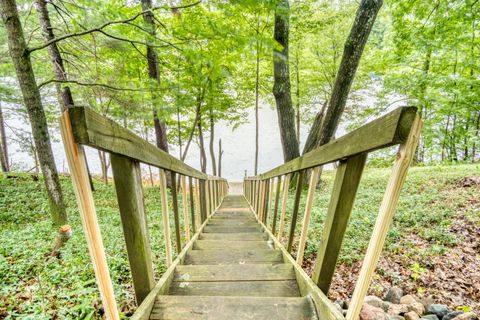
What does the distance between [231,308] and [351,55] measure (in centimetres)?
502

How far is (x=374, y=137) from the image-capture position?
87cm

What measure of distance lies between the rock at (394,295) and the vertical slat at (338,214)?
4.97ft

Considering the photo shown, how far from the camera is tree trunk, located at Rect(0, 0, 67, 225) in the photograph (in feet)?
11.2

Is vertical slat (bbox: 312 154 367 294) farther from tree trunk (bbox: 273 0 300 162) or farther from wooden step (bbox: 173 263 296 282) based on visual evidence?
tree trunk (bbox: 273 0 300 162)

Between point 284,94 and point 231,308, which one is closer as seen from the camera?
point 231,308

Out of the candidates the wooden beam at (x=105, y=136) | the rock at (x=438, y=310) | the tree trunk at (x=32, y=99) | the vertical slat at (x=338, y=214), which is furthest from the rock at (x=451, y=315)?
the tree trunk at (x=32, y=99)

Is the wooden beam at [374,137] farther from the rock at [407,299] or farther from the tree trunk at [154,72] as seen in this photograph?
the tree trunk at [154,72]

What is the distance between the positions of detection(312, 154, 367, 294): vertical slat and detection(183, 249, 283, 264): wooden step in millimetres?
942

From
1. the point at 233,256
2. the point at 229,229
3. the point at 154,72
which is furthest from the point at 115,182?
the point at 154,72

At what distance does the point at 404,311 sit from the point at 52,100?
1401 cm

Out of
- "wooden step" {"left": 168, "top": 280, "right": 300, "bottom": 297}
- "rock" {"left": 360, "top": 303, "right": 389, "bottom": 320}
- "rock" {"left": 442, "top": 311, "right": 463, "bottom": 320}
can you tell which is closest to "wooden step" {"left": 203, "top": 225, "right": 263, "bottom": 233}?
"rock" {"left": 360, "top": 303, "right": 389, "bottom": 320}

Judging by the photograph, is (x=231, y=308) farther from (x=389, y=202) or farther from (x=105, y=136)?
(x=105, y=136)

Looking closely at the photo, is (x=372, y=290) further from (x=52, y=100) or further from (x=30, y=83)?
(x=52, y=100)

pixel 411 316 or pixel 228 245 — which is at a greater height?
pixel 228 245
